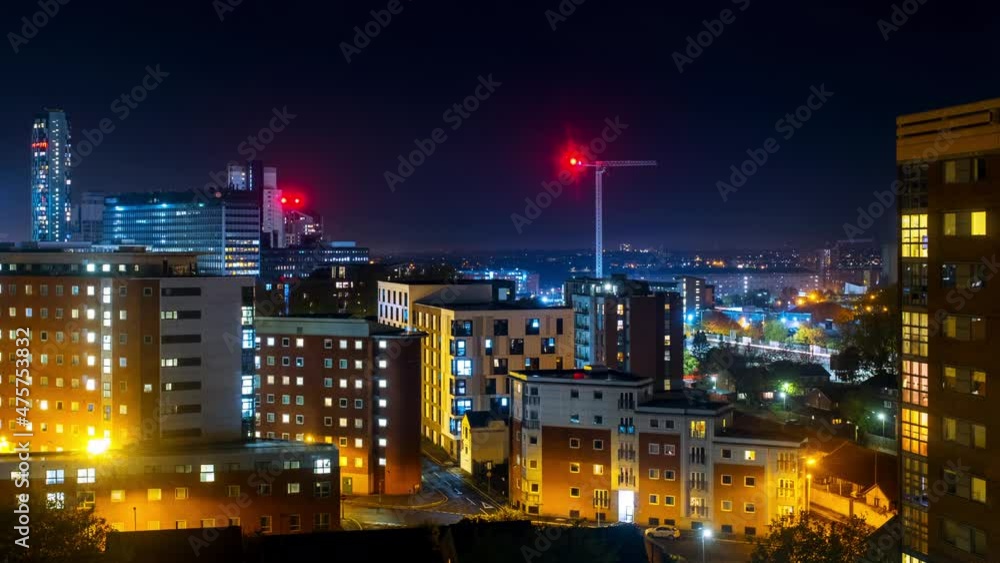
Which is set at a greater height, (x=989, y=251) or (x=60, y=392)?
(x=989, y=251)

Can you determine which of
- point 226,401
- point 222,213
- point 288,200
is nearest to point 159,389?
point 226,401

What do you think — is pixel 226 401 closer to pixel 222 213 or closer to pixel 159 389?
pixel 159 389

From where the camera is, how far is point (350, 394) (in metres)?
26.6

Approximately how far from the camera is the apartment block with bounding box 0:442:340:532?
63.3 ft

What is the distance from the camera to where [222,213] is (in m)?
82.6

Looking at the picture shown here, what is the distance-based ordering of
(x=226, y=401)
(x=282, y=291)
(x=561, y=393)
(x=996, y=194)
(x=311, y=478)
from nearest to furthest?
(x=996, y=194), (x=311, y=478), (x=561, y=393), (x=226, y=401), (x=282, y=291)

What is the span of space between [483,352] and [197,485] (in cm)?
1262

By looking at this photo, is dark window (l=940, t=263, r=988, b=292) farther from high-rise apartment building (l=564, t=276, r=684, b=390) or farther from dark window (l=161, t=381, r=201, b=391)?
high-rise apartment building (l=564, t=276, r=684, b=390)

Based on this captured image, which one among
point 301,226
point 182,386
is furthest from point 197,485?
point 301,226

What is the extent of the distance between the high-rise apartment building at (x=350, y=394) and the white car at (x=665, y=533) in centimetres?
749

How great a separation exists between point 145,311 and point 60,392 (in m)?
3.71

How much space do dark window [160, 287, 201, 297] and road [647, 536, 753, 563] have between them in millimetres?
13198

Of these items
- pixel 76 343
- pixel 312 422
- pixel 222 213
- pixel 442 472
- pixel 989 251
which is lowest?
pixel 442 472

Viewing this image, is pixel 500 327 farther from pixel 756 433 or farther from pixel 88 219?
pixel 88 219
